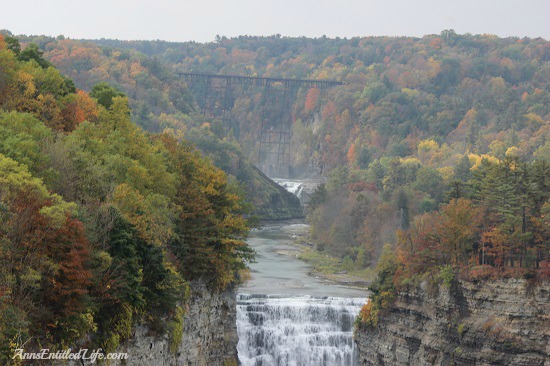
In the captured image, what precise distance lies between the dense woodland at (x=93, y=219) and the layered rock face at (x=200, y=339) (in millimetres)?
1019

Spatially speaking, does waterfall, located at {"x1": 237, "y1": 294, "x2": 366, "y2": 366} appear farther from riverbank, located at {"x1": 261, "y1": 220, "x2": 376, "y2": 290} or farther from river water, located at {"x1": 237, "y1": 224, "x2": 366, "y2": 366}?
riverbank, located at {"x1": 261, "y1": 220, "x2": 376, "y2": 290}


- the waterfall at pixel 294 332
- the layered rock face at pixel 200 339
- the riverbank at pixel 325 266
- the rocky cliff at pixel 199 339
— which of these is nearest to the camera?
the rocky cliff at pixel 199 339

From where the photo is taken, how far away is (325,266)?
415 ft

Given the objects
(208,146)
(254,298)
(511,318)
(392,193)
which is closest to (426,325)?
(511,318)

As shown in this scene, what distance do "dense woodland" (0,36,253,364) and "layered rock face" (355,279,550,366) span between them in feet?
42.6

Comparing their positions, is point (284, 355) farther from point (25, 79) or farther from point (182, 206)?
point (25, 79)

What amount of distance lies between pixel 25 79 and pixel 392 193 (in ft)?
224

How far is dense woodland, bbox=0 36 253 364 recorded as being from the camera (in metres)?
52.0

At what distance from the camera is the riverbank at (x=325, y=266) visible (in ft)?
386

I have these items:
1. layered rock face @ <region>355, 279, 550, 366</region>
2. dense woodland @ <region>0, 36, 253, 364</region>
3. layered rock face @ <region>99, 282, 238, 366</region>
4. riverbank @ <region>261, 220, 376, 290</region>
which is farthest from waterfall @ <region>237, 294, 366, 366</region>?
riverbank @ <region>261, 220, 376, 290</region>

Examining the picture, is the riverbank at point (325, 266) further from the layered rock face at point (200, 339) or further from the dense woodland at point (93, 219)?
the layered rock face at point (200, 339)

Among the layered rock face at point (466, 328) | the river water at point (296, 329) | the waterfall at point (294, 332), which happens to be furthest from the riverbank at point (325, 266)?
the layered rock face at point (466, 328)

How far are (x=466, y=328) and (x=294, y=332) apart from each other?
1546 cm

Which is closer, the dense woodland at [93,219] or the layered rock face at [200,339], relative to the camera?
the dense woodland at [93,219]
